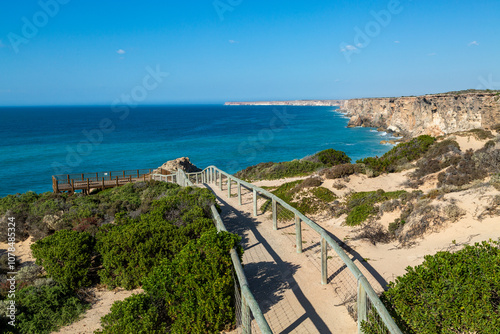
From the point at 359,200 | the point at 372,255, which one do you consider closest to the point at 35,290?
the point at 372,255

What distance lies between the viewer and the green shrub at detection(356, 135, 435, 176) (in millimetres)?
15078

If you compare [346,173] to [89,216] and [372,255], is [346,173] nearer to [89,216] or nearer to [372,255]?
[372,255]

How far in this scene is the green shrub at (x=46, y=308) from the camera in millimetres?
6133

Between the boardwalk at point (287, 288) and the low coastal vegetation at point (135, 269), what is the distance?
0.75 meters

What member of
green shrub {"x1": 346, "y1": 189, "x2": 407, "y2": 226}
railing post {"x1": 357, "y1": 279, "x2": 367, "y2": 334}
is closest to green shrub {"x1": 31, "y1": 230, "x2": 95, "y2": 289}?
railing post {"x1": 357, "y1": 279, "x2": 367, "y2": 334}

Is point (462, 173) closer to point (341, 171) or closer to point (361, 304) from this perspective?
point (341, 171)

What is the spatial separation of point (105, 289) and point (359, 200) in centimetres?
782

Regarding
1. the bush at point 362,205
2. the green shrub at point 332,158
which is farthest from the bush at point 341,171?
the green shrub at point 332,158

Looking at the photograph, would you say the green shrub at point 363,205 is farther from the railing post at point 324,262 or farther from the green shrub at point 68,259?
the green shrub at point 68,259

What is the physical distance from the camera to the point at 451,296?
371 centimetres

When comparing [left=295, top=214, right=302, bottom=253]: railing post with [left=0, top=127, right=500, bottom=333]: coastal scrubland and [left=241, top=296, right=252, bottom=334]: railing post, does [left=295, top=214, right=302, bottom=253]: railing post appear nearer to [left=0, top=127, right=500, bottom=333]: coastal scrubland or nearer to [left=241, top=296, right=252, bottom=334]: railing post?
[left=0, top=127, right=500, bottom=333]: coastal scrubland

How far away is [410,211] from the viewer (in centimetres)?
902

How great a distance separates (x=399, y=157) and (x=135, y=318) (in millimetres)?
15112

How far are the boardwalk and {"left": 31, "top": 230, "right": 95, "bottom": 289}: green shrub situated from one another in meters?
3.57
